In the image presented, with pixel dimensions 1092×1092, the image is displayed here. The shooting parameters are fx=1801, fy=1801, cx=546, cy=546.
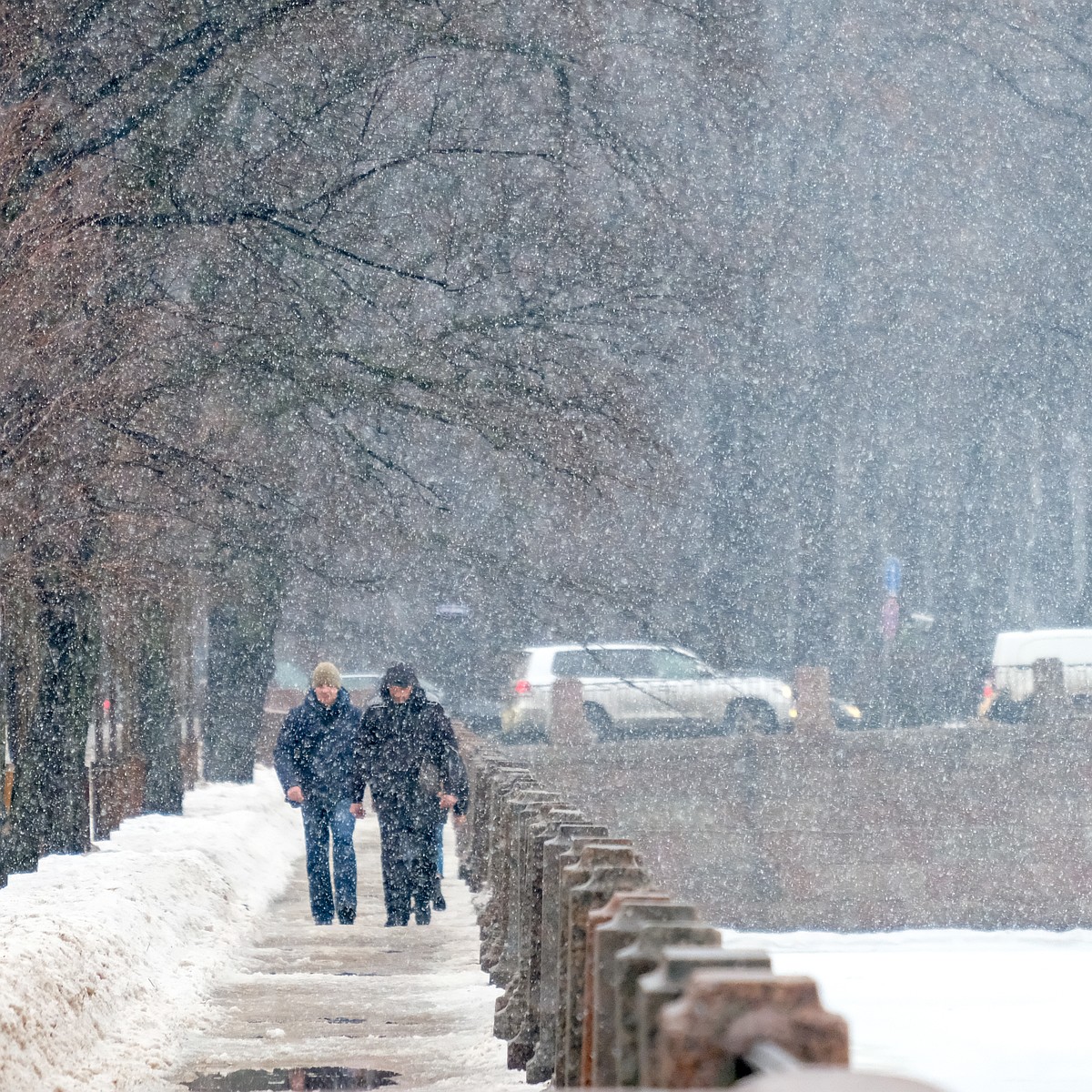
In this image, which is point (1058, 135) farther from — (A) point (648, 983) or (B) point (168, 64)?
(A) point (648, 983)

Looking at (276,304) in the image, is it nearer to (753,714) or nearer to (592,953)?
(592,953)

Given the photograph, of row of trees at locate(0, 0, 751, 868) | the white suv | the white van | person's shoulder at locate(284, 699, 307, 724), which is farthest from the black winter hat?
the white van

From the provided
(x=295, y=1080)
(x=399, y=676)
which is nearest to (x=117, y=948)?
(x=295, y=1080)

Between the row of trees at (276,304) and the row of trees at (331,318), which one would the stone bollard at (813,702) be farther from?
the row of trees at (276,304)

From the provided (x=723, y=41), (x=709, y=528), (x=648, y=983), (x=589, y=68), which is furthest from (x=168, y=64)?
(x=709, y=528)

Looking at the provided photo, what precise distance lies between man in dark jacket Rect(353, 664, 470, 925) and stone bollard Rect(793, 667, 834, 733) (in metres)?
13.5

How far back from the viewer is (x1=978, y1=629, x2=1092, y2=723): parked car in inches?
1156

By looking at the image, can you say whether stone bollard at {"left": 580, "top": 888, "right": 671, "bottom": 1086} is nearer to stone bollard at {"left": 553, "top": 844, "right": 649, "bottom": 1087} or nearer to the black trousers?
stone bollard at {"left": 553, "top": 844, "right": 649, "bottom": 1087}

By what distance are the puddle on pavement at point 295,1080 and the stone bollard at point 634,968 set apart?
9.24 ft

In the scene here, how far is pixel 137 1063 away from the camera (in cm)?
648

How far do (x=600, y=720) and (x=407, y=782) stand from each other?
49.3 feet

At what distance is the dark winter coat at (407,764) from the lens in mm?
10859

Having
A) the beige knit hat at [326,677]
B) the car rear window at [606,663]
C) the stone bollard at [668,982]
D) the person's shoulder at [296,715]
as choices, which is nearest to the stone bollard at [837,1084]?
the stone bollard at [668,982]

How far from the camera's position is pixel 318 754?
11.1 metres
